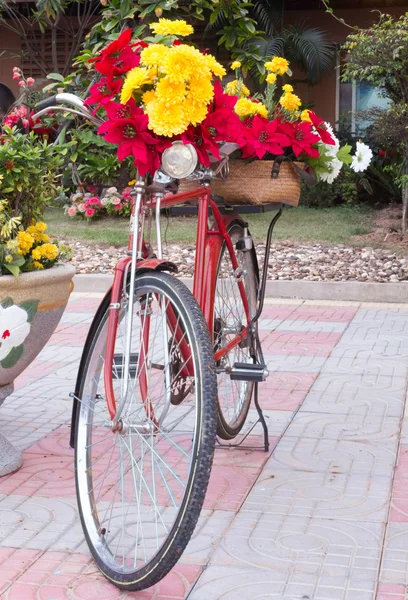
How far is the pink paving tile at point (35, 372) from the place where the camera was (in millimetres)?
5191

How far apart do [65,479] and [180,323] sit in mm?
1210

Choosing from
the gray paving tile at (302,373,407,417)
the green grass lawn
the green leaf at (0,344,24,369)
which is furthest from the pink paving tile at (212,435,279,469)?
the green grass lawn

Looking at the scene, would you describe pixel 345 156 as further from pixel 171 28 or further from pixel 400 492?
pixel 400 492

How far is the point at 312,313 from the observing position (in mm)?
7348

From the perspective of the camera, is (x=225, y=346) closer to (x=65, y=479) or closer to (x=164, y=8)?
(x=65, y=479)

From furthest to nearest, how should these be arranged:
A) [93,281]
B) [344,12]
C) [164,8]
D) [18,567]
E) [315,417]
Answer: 1. [344,12]
2. [164,8]
3. [93,281]
4. [315,417]
5. [18,567]

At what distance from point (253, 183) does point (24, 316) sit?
3.52ft

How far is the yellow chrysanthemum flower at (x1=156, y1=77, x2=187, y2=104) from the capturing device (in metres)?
2.74

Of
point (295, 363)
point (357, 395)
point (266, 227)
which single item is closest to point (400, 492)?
point (357, 395)

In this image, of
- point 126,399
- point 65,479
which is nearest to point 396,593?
point 126,399

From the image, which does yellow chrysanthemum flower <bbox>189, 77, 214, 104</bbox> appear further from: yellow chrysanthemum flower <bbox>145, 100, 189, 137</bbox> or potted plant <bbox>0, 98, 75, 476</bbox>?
potted plant <bbox>0, 98, 75, 476</bbox>

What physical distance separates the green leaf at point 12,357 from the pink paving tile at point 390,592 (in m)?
1.71

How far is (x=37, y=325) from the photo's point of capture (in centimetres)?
363

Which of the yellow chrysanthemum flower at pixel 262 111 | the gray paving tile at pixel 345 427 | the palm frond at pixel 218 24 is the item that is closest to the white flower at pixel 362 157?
the yellow chrysanthemum flower at pixel 262 111
